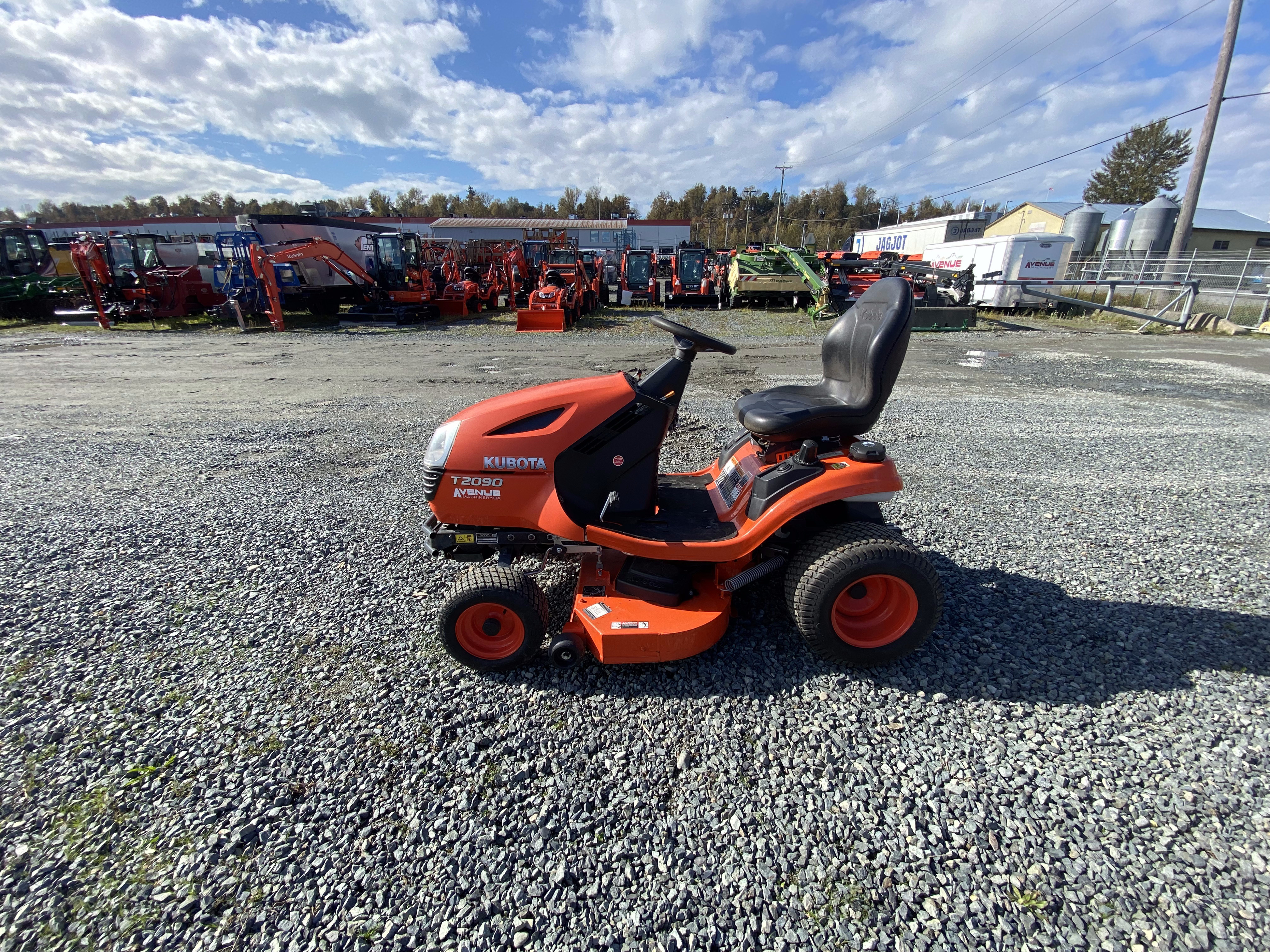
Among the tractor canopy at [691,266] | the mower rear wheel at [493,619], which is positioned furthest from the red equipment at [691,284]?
the mower rear wheel at [493,619]

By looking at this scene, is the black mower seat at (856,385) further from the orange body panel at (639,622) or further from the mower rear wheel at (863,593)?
the orange body panel at (639,622)

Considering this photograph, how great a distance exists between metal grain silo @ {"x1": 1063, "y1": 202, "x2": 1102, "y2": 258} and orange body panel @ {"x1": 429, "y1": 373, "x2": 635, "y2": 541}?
39349 mm

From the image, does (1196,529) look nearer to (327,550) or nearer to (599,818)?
(599,818)

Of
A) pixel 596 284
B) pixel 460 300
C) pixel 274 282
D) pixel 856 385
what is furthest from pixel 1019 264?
pixel 274 282

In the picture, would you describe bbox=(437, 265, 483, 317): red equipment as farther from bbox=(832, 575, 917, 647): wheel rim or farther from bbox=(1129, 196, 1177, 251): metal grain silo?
bbox=(1129, 196, 1177, 251): metal grain silo

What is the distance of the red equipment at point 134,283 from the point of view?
14930 mm

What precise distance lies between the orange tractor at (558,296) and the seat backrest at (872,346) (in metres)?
12.1

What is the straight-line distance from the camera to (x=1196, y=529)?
3.80 metres

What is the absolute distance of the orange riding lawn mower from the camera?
244 cm

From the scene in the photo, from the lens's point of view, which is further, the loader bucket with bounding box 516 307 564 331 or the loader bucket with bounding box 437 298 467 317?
the loader bucket with bounding box 437 298 467 317

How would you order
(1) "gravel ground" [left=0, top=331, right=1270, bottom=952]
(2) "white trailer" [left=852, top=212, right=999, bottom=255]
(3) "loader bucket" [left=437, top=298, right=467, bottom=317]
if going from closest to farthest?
(1) "gravel ground" [left=0, top=331, right=1270, bottom=952] < (3) "loader bucket" [left=437, top=298, right=467, bottom=317] < (2) "white trailer" [left=852, top=212, right=999, bottom=255]

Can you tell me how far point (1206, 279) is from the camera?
57.3ft

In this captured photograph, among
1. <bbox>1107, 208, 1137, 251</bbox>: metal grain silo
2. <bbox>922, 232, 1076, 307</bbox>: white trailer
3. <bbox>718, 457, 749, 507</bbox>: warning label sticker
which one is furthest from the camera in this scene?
<bbox>1107, 208, 1137, 251</bbox>: metal grain silo

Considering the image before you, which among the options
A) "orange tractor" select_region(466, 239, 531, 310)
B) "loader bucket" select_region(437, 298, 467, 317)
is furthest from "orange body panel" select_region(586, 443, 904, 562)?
"orange tractor" select_region(466, 239, 531, 310)
